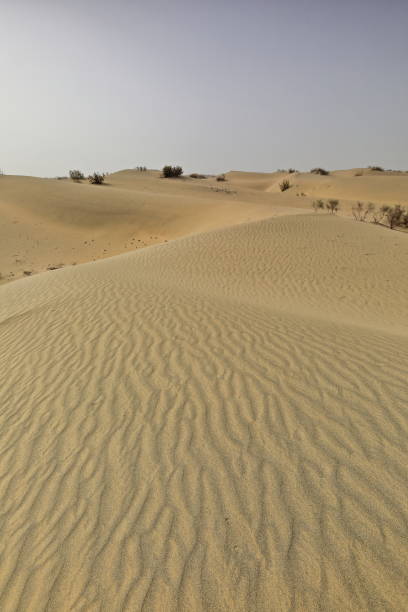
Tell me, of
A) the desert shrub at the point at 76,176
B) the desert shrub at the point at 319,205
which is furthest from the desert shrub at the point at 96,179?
the desert shrub at the point at 319,205

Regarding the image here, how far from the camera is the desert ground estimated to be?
1.98 m

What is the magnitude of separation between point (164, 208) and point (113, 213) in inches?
112

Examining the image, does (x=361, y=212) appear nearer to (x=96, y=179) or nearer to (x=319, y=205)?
(x=319, y=205)

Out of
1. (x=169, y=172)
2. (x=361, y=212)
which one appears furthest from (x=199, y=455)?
(x=169, y=172)

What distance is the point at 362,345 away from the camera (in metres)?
4.39

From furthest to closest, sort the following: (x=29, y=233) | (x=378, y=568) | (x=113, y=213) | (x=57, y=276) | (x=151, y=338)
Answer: (x=113, y=213), (x=29, y=233), (x=57, y=276), (x=151, y=338), (x=378, y=568)

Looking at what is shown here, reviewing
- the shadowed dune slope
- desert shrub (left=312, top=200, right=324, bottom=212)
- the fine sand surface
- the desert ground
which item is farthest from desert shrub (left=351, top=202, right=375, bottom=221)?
the shadowed dune slope

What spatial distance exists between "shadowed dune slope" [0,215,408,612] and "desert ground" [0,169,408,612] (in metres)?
0.01

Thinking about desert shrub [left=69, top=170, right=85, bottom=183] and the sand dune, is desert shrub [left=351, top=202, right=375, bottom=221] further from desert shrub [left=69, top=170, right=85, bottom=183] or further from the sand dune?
desert shrub [left=69, top=170, right=85, bottom=183]

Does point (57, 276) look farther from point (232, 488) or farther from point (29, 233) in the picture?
point (29, 233)

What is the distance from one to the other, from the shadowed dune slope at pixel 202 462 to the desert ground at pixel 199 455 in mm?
11

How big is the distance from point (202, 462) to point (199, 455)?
0.08 metres

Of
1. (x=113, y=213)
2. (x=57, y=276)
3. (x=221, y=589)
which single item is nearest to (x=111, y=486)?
(x=221, y=589)

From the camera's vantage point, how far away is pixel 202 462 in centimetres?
271
